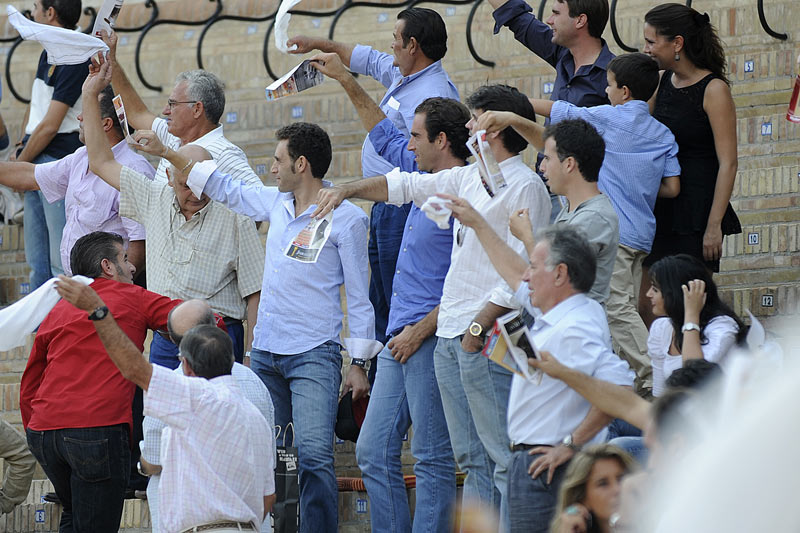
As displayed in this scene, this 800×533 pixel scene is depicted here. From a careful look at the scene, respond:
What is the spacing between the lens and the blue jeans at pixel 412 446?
15.9ft

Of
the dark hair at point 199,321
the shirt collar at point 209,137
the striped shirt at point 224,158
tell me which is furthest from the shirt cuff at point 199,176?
the dark hair at point 199,321

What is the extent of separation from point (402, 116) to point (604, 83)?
933mm

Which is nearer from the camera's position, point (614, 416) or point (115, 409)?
point (614, 416)

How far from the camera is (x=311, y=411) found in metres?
5.32

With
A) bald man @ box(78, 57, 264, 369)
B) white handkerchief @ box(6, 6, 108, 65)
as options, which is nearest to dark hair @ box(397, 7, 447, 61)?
bald man @ box(78, 57, 264, 369)

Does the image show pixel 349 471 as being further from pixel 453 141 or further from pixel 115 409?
pixel 453 141

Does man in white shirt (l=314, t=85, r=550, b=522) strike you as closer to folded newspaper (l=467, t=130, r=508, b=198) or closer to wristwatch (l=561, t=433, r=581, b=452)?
folded newspaper (l=467, t=130, r=508, b=198)

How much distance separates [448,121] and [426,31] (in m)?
0.98

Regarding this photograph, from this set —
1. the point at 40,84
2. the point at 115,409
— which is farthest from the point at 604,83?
the point at 40,84

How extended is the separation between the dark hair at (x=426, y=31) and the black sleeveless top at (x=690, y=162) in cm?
108

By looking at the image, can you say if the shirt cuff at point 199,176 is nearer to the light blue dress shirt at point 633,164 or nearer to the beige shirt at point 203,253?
the beige shirt at point 203,253

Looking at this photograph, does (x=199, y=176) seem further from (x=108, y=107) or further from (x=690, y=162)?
(x=690, y=162)

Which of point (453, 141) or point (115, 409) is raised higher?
point (453, 141)

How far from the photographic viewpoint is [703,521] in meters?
1.61
